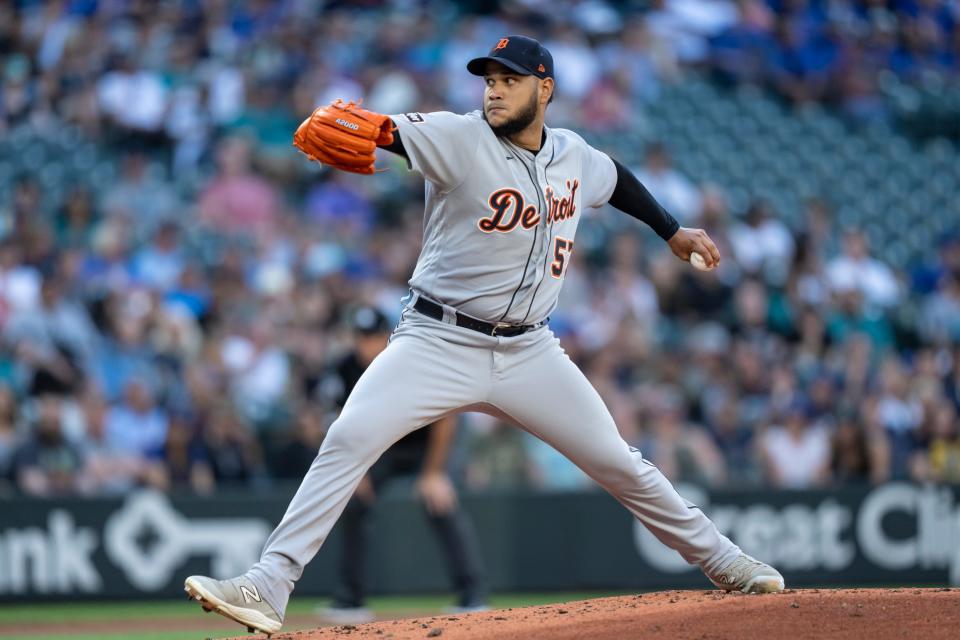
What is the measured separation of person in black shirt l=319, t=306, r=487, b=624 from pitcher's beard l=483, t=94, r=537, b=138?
9.65 ft

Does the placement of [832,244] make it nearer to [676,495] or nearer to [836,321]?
[836,321]

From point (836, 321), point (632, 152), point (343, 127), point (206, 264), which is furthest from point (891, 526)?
point (343, 127)

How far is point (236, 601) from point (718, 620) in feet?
5.42

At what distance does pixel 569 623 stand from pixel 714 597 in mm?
660

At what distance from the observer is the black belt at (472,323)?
4727 mm

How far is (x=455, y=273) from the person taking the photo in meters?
4.69

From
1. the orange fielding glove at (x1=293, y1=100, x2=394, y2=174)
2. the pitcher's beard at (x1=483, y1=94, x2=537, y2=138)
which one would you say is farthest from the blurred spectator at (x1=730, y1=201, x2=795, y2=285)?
the orange fielding glove at (x1=293, y1=100, x2=394, y2=174)

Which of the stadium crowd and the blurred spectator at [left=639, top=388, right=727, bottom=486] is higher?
the stadium crowd

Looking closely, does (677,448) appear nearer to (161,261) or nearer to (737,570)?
(161,261)

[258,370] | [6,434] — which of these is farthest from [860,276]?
[6,434]

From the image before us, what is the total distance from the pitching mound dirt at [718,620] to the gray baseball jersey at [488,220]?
1076 mm

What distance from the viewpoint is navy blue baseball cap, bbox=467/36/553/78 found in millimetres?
4676

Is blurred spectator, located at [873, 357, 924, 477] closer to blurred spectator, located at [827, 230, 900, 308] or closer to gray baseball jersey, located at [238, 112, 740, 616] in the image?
blurred spectator, located at [827, 230, 900, 308]

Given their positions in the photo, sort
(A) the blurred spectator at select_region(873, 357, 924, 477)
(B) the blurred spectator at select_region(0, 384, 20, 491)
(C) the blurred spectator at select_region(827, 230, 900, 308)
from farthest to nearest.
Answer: (C) the blurred spectator at select_region(827, 230, 900, 308) < (A) the blurred spectator at select_region(873, 357, 924, 477) < (B) the blurred spectator at select_region(0, 384, 20, 491)
